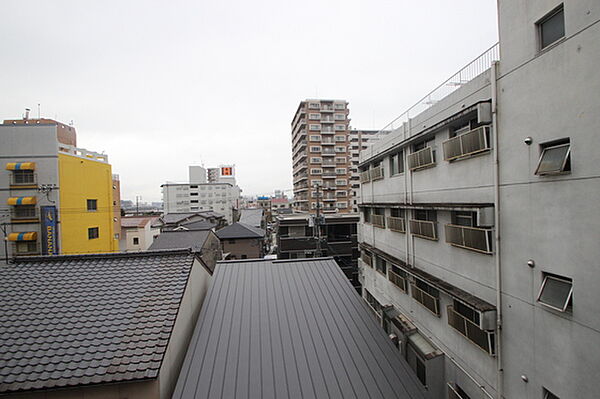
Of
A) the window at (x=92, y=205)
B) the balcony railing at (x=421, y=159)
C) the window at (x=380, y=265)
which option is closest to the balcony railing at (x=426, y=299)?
the window at (x=380, y=265)

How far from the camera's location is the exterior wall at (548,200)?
4.86 meters

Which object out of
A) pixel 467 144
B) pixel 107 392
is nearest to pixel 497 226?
pixel 467 144

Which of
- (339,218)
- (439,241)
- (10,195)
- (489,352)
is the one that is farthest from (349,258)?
(10,195)

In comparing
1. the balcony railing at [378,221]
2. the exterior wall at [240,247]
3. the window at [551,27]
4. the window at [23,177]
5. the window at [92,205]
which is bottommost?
Answer: the exterior wall at [240,247]

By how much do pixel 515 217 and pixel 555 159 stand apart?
1674mm

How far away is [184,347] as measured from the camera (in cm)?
584

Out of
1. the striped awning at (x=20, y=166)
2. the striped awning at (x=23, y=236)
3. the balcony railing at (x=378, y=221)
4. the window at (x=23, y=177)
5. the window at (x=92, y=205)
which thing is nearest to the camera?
the balcony railing at (x=378, y=221)

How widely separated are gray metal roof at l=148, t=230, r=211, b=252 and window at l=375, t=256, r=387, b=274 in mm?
13133

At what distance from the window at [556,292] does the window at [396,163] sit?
7.76 meters

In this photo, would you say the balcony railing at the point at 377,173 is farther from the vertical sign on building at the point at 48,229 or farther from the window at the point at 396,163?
the vertical sign on building at the point at 48,229

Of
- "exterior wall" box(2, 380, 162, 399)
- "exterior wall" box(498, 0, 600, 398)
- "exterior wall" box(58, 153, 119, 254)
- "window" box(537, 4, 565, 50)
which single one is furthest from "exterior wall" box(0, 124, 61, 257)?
"window" box(537, 4, 565, 50)

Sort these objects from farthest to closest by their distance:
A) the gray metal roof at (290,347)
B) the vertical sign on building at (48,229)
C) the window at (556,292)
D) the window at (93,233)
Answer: the window at (93,233) < the vertical sign on building at (48,229) < the window at (556,292) < the gray metal roof at (290,347)

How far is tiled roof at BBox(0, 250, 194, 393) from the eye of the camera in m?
4.29

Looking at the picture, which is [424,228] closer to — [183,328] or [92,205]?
[183,328]
